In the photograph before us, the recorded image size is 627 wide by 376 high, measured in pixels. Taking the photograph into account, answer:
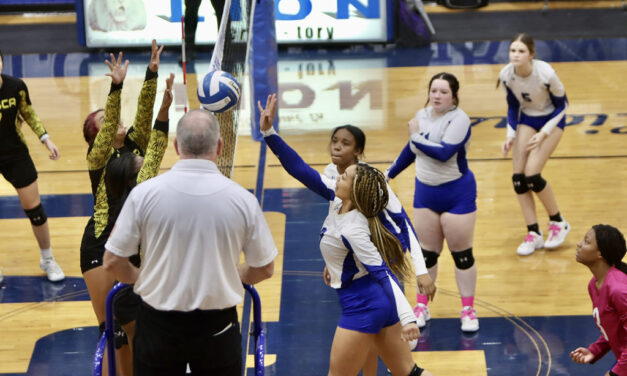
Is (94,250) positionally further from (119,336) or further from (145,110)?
(145,110)

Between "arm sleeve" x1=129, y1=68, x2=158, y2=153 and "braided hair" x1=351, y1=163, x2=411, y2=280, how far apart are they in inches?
52.7

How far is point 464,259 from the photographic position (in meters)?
6.00

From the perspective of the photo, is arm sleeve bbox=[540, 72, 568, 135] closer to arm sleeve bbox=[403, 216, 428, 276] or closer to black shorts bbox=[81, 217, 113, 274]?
arm sleeve bbox=[403, 216, 428, 276]

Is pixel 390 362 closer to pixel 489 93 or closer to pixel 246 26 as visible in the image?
pixel 246 26

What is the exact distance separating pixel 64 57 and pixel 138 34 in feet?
3.92

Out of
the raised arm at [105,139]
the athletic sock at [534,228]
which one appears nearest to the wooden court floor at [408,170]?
the athletic sock at [534,228]

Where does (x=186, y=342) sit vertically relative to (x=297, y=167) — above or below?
below

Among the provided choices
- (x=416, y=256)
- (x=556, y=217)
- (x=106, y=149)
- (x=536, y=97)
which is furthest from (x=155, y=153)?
(x=556, y=217)

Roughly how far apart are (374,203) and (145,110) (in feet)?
4.91

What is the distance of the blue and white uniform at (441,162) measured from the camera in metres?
5.76

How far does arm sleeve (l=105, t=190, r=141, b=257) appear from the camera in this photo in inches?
135

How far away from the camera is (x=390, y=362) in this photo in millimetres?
4664

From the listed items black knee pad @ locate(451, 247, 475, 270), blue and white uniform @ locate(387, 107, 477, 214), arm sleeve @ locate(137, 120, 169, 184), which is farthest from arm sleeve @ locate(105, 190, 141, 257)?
black knee pad @ locate(451, 247, 475, 270)

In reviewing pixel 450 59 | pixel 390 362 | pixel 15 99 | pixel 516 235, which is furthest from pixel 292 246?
pixel 450 59
